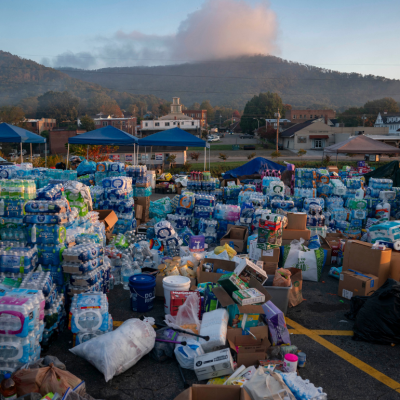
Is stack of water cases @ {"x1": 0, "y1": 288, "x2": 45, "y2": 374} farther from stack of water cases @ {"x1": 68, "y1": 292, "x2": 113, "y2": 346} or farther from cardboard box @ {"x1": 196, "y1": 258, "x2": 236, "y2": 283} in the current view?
cardboard box @ {"x1": 196, "y1": 258, "x2": 236, "y2": 283}

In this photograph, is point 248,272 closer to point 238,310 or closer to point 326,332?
point 238,310

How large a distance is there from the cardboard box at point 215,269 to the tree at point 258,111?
267 feet

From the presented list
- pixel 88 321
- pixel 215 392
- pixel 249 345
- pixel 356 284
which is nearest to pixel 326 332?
pixel 356 284

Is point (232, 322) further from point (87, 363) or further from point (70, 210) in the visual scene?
point (70, 210)

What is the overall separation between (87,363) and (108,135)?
12.0m

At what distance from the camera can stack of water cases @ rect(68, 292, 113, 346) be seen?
4543 mm

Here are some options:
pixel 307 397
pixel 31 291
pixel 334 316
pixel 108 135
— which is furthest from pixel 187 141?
pixel 307 397

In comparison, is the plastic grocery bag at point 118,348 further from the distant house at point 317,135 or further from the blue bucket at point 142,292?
the distant house at point 317,135

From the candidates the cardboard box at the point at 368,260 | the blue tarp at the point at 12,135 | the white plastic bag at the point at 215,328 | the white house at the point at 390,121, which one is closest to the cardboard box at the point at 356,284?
the cardboard box at the point at 368,260

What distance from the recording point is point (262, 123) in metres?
84.1

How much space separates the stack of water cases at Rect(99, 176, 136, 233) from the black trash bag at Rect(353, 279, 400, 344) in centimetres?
648

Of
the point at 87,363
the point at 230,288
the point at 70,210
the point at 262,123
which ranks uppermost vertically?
the point at 262,123

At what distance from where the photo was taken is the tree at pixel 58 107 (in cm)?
9812

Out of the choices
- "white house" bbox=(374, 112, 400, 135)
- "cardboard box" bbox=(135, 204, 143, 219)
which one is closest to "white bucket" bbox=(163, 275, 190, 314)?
"cardboard box" bbox=(135, 204, 143, 219)
